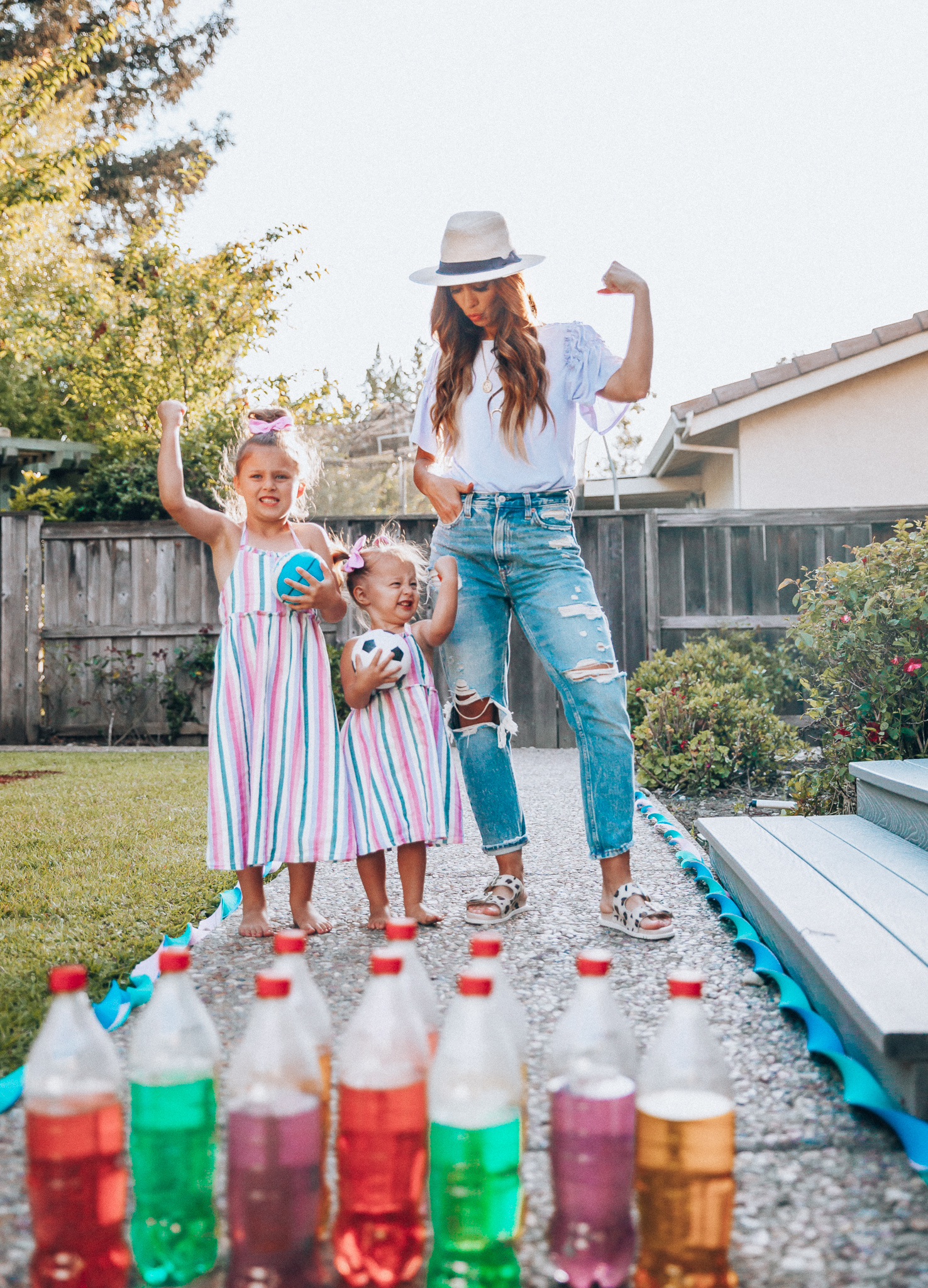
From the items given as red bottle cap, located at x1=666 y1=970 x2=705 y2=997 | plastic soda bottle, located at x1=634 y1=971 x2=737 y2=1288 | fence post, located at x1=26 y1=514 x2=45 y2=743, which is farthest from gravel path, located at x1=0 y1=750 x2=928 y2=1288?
fence post, located at x1=26 y1=514 x2=45 y2=743

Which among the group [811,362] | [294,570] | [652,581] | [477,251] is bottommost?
[294,570]

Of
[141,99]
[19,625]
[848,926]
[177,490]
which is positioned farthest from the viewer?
[141,99]

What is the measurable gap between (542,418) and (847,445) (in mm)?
8469

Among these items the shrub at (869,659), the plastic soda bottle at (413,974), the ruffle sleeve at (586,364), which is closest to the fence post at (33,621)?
the shrub at (869,659)

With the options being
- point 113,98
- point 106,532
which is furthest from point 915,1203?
point 113,98

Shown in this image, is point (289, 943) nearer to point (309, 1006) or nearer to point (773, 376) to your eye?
point (309, 1006)

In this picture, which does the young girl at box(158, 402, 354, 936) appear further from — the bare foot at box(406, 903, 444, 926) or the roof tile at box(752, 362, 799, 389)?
the roof tile at box(752, 362, 799, 389)

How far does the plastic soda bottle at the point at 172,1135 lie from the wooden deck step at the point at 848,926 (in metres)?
0.99

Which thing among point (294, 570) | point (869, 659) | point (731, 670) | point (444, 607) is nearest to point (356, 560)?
point (294, 570)

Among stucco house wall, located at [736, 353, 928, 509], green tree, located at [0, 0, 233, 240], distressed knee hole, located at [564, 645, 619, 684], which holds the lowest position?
distressed knee hole, located at [564, 645, 619, 684]

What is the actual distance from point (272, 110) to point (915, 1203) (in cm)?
1360

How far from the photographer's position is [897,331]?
999 cm

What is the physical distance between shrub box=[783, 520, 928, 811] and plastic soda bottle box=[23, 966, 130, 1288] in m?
3.45

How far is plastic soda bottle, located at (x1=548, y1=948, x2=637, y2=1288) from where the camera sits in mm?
1193
